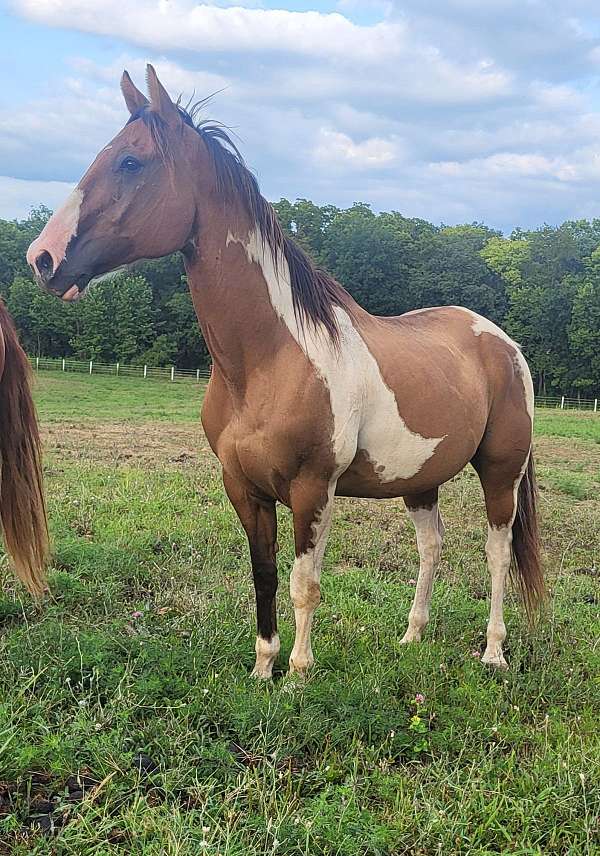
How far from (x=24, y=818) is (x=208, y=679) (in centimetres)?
A: 102

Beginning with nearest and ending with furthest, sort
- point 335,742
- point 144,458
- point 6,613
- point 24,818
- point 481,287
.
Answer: point 24,818
point 335,742
point 6,613
point 144,458
point 481,287

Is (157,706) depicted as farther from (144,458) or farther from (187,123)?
(144,458)

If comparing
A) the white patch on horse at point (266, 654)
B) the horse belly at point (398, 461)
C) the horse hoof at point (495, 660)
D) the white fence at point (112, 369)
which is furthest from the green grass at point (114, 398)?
the horse hoof at point (495, 660)

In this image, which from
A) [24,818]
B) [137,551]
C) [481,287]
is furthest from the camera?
[481,287]

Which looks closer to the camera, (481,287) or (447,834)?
→ (447,834)

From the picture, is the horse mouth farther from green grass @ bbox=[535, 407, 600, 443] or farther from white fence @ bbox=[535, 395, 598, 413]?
white fence @ bbox=[535, 395, 598, 413]

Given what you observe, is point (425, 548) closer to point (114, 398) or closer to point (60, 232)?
point (60, 232)

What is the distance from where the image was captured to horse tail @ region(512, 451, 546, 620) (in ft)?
13.3

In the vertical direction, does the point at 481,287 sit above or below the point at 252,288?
above

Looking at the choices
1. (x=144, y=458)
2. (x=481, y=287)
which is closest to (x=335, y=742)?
(x=144, y=458)

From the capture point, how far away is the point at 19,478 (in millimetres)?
3830

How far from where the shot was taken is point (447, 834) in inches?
87.4

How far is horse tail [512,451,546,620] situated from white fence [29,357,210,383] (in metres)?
28.9

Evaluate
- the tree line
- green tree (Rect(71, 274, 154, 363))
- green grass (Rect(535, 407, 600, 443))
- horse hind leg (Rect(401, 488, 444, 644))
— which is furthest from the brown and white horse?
green tree (Rect(71, 274, 154, 363))
